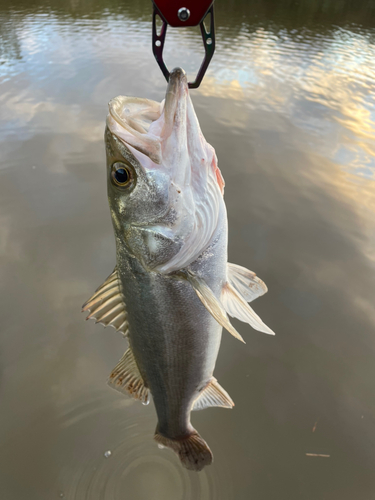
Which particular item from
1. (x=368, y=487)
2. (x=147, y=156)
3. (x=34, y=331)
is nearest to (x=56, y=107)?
(x=34, y=331)

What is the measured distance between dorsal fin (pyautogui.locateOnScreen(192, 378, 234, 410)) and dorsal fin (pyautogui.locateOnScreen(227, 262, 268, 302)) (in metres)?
0.61

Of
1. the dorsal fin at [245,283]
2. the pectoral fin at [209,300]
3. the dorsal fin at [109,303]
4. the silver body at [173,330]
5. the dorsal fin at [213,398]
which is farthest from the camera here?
the dorsal fin at [213,398]

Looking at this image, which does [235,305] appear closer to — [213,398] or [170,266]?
[170,266]

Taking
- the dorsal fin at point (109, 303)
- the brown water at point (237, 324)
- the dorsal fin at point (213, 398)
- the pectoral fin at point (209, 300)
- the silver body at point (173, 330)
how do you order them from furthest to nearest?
the brown water at point (237, 324), the dorsal fin at point (213, 398), the dorsal fin at point (109, 303), the silver body at point (173, 330), the pectoral fin at point (209, 300)

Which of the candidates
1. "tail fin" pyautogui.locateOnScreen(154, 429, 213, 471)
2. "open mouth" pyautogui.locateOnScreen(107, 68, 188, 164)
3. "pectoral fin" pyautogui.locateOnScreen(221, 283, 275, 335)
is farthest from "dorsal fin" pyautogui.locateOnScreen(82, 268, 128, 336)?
"tail fin" pyautogui.locateOnScreen(154, 429, 213, 471)

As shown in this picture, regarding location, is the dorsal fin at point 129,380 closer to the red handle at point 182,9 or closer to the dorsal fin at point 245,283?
the dorsal fin at point 245,283

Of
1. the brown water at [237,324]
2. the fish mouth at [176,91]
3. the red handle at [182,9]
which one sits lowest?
the brown water at [237,324]

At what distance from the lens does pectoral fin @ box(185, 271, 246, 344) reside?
1.36 m

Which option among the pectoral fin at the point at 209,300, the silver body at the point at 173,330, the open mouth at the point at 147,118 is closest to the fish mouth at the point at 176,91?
the open mouth at the point at 147,118

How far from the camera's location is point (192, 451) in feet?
6.56

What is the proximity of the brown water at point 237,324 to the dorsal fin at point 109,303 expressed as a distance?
126 centimetres

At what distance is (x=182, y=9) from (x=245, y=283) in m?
1.38

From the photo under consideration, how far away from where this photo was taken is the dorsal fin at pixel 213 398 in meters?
2.04

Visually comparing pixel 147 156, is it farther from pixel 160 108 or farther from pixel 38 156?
pixel 38 156
